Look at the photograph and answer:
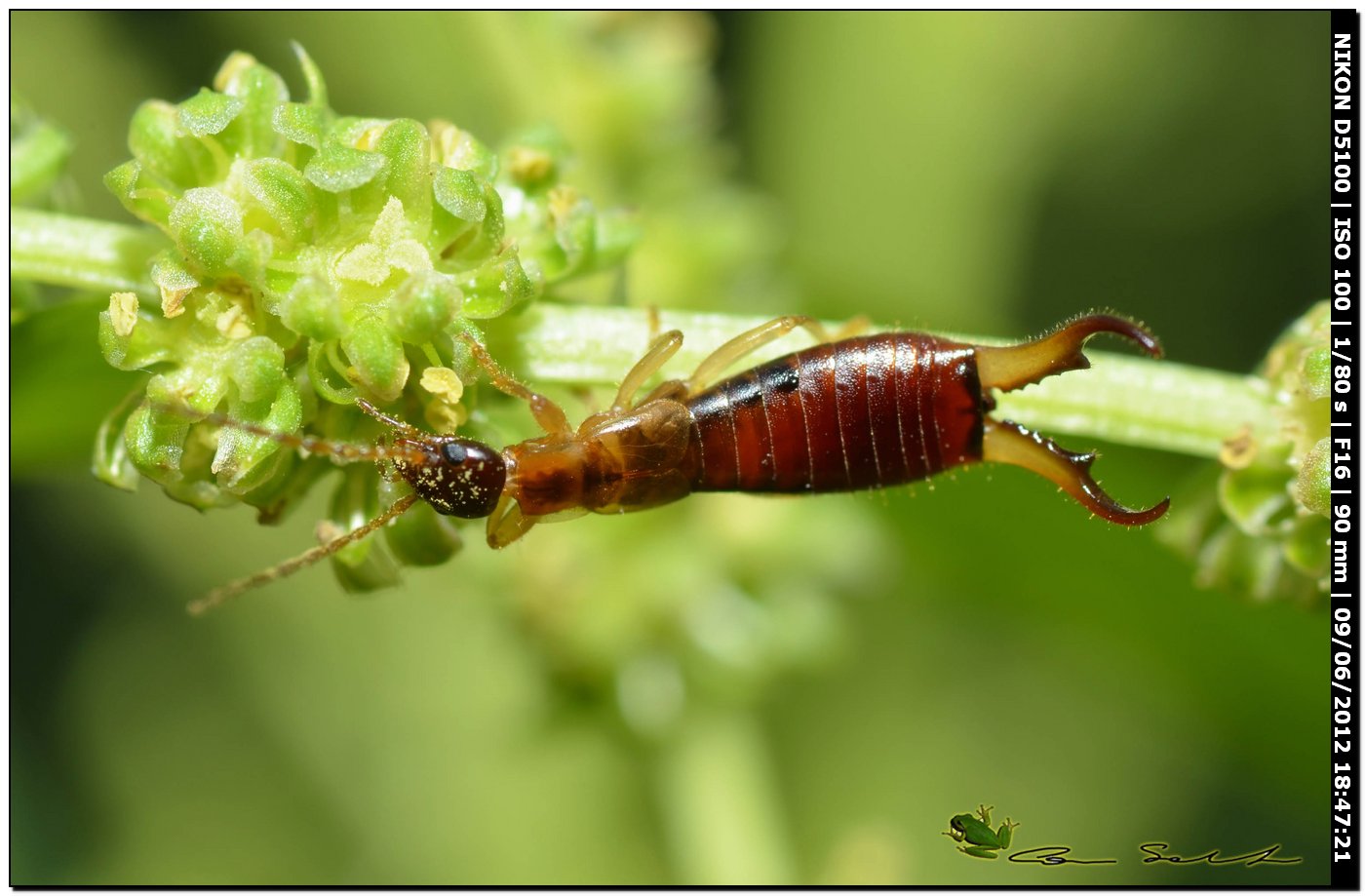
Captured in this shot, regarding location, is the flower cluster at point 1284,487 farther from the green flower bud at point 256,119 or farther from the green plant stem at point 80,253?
the green plant stem at point 80,253

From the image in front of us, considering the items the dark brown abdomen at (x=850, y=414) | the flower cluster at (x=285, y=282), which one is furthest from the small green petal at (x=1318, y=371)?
the flower cluster at (x=285, y=282)

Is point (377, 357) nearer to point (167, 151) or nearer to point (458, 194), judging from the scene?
point (458, 194)

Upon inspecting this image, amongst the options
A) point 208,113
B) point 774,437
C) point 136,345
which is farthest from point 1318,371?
point 136,345

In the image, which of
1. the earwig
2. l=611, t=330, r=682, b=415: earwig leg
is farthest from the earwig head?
l=611, t=330, r=682, b=415: earwig leg

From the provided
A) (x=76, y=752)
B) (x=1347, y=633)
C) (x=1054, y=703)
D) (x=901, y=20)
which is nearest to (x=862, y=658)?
(x=1054, y=703)

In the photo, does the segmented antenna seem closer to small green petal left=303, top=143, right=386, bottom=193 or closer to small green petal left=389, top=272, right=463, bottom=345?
small green petal left=389, top=272, right=463, bottom=345
